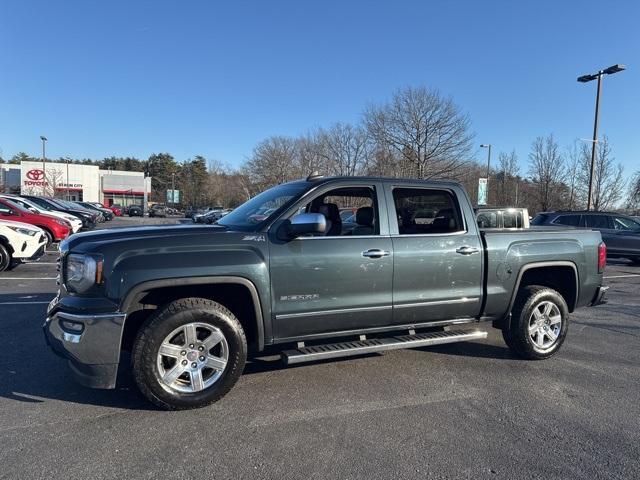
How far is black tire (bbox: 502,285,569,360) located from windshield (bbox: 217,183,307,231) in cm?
277

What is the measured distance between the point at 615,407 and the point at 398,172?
29269 mm

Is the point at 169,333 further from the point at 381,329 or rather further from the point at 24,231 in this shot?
the point at 24,231

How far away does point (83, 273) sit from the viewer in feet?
11.5

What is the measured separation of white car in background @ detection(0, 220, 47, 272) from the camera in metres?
10.2

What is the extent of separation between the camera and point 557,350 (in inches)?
208

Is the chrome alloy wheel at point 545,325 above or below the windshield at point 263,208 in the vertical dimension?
below

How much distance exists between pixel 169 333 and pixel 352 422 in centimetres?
160

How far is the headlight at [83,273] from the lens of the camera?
11.4 ft

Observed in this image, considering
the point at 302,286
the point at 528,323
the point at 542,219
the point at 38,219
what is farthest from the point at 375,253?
the point at 38,219

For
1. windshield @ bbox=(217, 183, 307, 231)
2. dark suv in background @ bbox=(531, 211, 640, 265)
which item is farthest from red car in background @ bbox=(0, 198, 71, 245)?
dark suv in background @ bbox=(531, 211, 640, 265)

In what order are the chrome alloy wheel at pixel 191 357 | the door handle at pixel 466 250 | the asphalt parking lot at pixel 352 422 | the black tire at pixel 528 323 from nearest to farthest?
the asphalt parking lot at pixel 352 422, the chrome alloy wheel at pixel 191 357, the door handle at pixel 466 250, the black tire at pixel 528 323

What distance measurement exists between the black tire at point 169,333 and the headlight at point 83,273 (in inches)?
20.5

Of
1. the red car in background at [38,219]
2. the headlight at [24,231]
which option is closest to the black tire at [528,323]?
the headlight at [24,231]

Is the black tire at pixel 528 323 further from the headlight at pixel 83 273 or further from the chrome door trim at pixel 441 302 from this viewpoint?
the headlight at pixel 83 273
